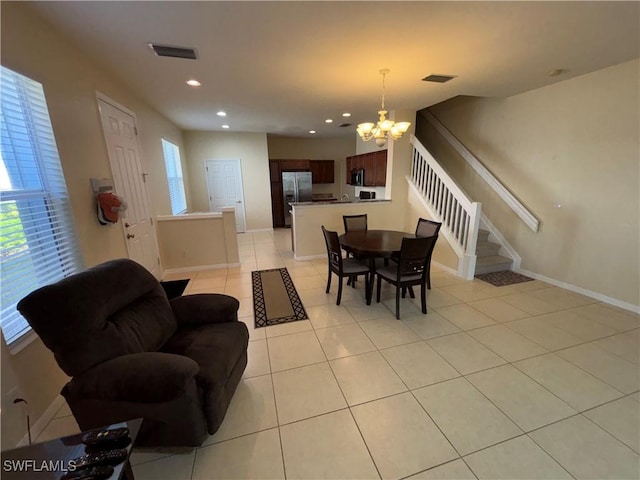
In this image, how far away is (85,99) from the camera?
2363 millimetres

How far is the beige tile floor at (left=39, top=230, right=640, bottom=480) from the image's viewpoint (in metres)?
1.38

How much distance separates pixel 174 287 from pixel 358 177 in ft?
14.9

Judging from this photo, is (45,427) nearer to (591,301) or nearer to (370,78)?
(370,78)

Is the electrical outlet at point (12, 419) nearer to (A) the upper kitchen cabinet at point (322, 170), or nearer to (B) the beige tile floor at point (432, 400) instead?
(B) the beige tile floor at point (432, 400)

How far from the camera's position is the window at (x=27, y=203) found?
153 centimetres

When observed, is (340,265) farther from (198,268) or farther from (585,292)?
(585,292)

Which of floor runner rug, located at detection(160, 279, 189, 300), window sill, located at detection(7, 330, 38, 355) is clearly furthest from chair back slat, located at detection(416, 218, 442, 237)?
window sill, located at detection(7, 330, 38, 355)

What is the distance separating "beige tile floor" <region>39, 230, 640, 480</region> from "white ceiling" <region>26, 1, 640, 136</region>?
261cm

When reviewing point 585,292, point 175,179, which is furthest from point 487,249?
point 175,179

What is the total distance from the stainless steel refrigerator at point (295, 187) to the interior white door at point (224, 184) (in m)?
1.26

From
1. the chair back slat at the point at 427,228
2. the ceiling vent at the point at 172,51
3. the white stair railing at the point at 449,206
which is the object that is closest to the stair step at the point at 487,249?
the white stair railing at the point at 449,206

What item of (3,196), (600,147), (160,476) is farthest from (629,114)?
(3,196)

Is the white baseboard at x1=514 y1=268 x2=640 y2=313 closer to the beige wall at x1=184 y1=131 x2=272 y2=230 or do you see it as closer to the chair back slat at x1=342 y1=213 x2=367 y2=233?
the chair back slat at x1=342 y1=213 x2=367 y2=233

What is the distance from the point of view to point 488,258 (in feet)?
13.7
